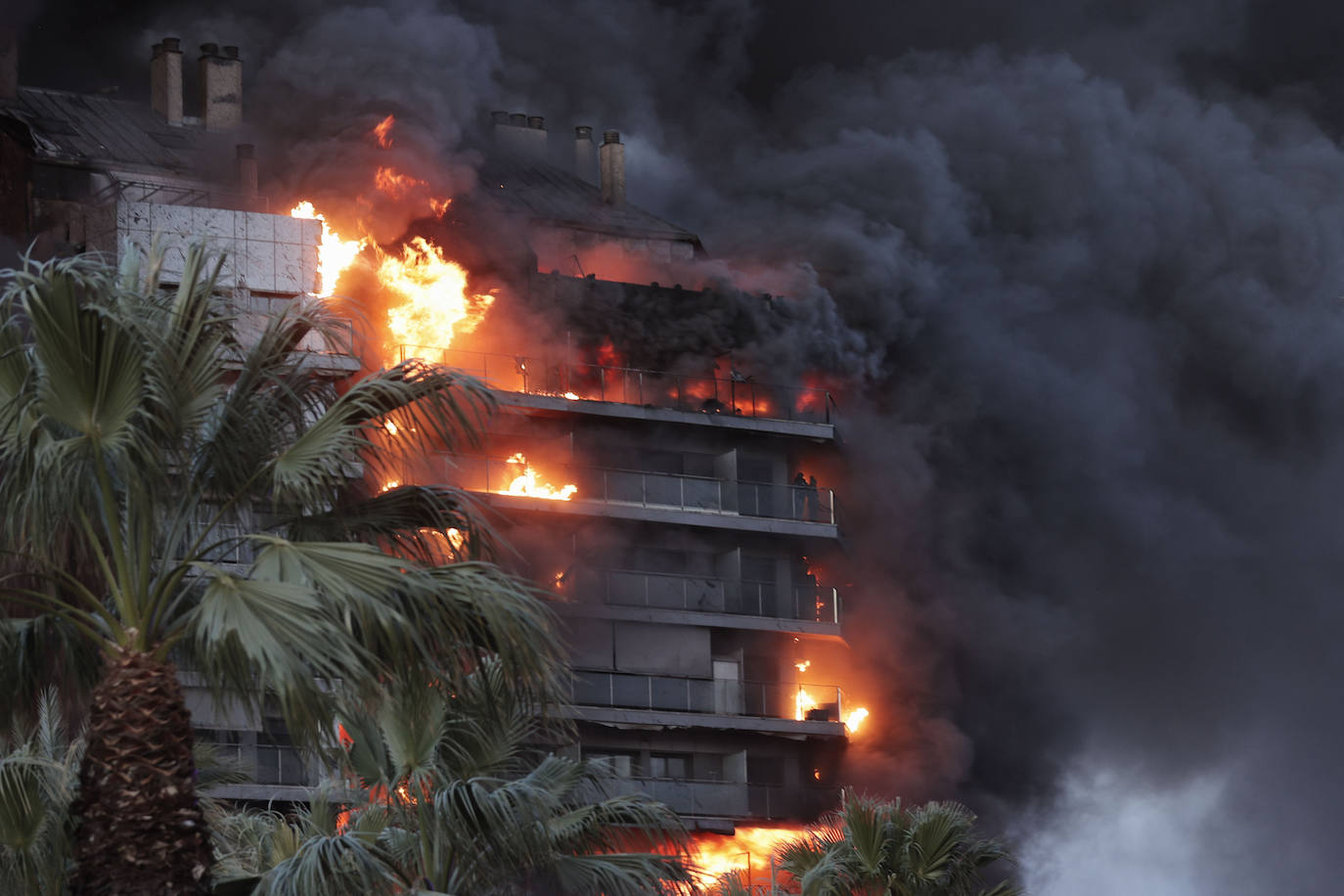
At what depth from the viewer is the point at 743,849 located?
203 ft

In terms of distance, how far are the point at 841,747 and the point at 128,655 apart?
4936 centimetres

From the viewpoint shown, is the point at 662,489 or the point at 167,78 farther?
the point at 167,78

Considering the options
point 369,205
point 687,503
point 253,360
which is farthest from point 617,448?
point 253,360

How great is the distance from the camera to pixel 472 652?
59.4 feet

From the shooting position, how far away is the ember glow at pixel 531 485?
63.5 meters

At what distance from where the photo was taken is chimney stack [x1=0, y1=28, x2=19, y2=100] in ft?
215

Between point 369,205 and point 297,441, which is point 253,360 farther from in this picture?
point 369,205

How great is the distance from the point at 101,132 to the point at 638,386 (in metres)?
18.3

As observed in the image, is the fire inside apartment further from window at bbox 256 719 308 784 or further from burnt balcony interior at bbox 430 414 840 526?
window at bbox 256 719 308 784

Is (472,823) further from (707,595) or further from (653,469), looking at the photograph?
(653,469)

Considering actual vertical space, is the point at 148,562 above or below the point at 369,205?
below

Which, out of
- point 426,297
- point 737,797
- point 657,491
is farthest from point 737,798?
point 426,297

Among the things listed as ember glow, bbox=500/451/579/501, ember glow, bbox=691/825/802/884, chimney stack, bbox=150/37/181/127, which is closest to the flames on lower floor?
ember glow, bbox=691/825/802/884

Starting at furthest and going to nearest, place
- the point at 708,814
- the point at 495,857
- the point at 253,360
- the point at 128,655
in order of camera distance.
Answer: the point at 708,814 < the point at 495,857 < the point at 253,360 < the point at 128,655
